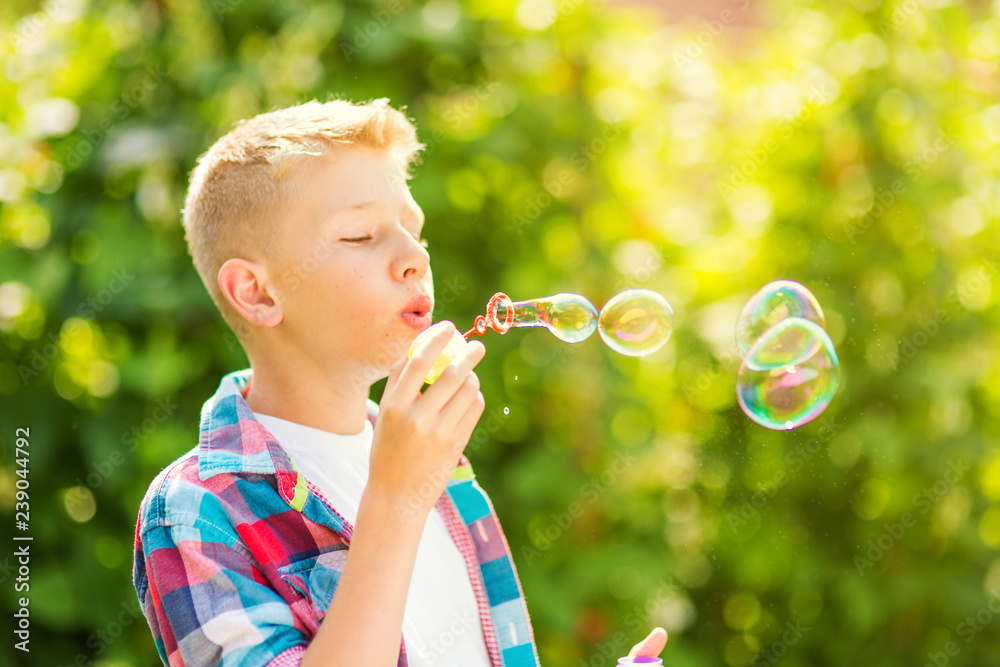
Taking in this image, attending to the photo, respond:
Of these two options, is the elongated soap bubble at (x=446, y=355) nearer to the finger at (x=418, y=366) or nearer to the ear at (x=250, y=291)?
the finger at (x=418, y=366)

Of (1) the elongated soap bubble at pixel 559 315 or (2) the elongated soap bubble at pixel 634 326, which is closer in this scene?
(1) the elongated soap bubble at pixel 559 315

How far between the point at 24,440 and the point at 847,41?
261 centimetres

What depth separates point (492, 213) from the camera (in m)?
2.49

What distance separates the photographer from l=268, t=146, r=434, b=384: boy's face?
4.23 feet

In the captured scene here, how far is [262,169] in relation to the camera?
1399mm

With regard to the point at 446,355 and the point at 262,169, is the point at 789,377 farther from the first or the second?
the point at 262,169

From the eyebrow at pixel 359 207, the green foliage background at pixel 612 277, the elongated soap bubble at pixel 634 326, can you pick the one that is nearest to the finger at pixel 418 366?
the eyebrow at pixel 359 207

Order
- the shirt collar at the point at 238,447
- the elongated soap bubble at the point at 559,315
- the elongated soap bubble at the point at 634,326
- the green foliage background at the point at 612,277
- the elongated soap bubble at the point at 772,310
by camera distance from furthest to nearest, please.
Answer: the green foliage background at the point at 612,277, the elongated soap bubble at the point at 772,310, the elongated soap bubble at the point at 634,326, the elongated soap bubble at the point at 559,315, the shirt collar at the point at 238,447

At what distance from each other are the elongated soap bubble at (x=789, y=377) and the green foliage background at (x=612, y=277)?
0.62 m

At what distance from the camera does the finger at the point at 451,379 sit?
1118mm

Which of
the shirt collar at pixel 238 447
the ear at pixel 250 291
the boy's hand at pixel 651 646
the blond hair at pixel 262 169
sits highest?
the blond hair at pixel 262 169

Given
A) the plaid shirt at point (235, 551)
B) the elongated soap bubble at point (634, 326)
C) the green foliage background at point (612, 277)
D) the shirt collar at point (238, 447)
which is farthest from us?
the green foliage background at point (612, 277)

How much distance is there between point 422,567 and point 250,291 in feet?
1.60

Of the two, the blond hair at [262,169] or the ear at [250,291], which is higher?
the blond hair at [262,169]
